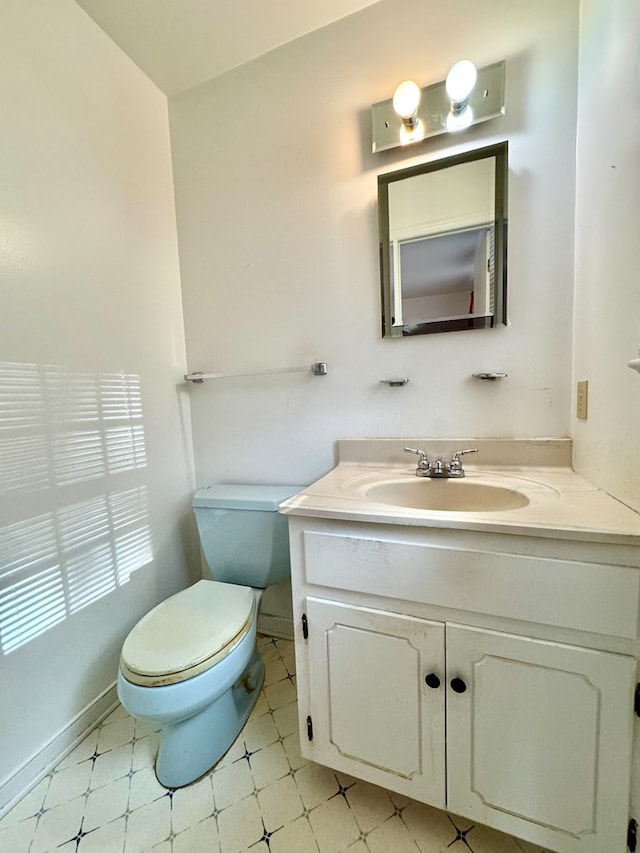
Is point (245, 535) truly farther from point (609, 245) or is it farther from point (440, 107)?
point (440, 107)

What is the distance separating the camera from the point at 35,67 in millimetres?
1027

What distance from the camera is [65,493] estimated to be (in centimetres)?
110

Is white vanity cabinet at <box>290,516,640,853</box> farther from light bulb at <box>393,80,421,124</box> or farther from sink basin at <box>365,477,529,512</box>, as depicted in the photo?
light bulb at <box>393,80,421,124</box>

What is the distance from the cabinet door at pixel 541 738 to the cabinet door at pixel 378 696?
4cm

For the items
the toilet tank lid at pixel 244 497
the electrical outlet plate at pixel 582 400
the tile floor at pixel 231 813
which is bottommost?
the tile floor at pixel 231 813

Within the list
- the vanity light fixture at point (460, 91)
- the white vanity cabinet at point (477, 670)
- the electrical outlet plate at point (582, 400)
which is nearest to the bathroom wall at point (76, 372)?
the white vanity cabinet at point (477, 670)

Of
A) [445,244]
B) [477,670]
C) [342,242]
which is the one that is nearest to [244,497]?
[477,670]

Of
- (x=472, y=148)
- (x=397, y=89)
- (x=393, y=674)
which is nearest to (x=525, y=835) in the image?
(x=393, y=674)

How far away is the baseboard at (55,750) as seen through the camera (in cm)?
95

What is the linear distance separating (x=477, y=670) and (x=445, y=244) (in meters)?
1.24

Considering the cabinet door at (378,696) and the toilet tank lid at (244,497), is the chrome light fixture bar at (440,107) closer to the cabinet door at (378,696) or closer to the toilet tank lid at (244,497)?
the toilet tank lid at (244,497)

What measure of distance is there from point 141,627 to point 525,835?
109cm

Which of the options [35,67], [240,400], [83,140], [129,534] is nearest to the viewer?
[35,67]

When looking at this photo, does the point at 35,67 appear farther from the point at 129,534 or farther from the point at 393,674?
the point at 393,674
